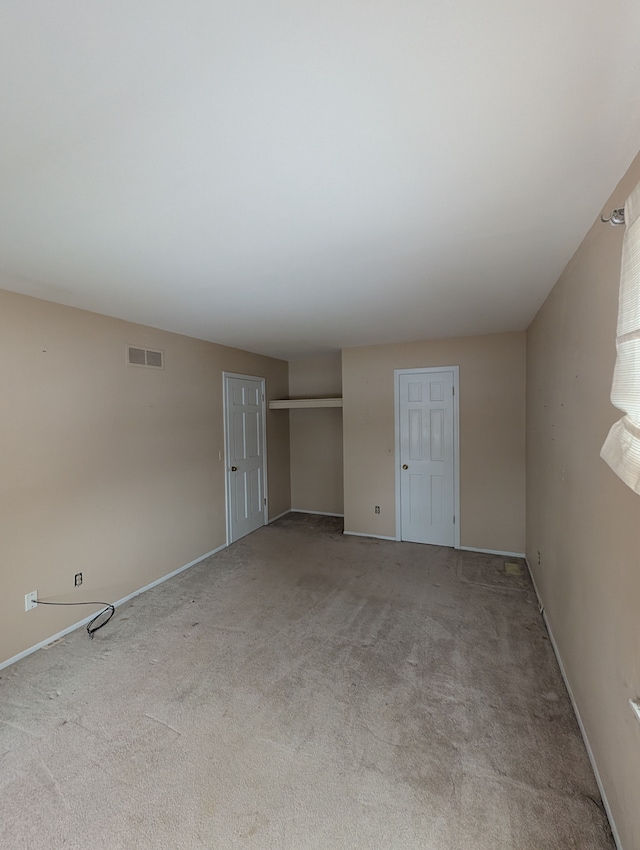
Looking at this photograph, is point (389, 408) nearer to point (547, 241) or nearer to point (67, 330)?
point (547, 241)

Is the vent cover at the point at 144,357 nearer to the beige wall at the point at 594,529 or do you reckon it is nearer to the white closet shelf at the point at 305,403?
the white closet shelf at the point at 305,403

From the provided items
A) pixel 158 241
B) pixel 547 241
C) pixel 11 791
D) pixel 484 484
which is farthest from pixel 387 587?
pixel 158 241

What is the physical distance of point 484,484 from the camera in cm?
398

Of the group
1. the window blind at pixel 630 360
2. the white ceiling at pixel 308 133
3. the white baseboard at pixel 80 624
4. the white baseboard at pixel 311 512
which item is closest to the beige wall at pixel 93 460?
the white baseboard at pixel 80 624

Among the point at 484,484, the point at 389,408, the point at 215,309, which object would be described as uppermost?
the point at 215,309

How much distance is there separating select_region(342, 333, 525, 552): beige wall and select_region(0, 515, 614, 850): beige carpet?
105cm

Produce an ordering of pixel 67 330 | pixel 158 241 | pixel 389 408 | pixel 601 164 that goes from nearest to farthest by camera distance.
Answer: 1. pixel 601 164
2. pixel 158 241
3. pixel 67 330
4. pixel 389 408

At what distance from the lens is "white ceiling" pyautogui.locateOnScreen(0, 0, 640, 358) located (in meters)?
0.78

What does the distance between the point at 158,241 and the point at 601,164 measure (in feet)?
5.86

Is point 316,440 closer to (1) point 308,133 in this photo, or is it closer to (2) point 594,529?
(2) point 594,529

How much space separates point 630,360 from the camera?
0.99 meters

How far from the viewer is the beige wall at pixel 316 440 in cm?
546

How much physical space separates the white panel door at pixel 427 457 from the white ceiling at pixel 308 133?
2.11m

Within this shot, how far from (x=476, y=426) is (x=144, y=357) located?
340cm
